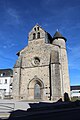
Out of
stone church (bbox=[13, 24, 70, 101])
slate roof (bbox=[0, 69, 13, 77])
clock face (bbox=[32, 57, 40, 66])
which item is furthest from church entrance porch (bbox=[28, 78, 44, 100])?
slate roof (bbox=[0, 69, 13, 77])

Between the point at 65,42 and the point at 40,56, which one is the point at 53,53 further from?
the point at 65,42

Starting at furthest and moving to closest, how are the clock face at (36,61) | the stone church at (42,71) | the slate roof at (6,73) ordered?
the slate roof at (6,73), the clock face at (36,61), the stone church at (42,71)

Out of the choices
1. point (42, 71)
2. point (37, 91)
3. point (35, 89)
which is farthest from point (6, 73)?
point (42, 71)

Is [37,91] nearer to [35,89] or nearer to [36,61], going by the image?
[35,89]

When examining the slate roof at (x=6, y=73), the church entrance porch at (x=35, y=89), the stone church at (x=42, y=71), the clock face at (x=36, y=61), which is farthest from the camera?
the slate roof at (x=6, y=73)

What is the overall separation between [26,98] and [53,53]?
8.54 meters

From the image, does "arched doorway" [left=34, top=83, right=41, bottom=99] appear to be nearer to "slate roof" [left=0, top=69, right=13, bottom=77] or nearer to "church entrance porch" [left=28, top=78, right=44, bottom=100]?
"church entrance porch" [left=28, top=78, right=44, bottom=100]

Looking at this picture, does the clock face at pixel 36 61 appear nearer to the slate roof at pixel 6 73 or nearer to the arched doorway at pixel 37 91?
the arched doorway at pixel 37 91

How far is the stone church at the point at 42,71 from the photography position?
21656 millimetres

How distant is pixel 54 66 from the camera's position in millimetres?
21875

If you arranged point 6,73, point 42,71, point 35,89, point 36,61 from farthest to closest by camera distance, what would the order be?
point 6,73, point 36,61, point 35,89, point 42,71

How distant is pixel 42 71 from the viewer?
76.7 ft

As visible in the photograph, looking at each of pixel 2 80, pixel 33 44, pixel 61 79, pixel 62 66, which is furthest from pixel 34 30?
pixel 2 80

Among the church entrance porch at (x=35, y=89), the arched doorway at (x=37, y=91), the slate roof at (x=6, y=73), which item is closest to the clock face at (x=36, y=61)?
the church entrance porch at (x=35, y=89)
